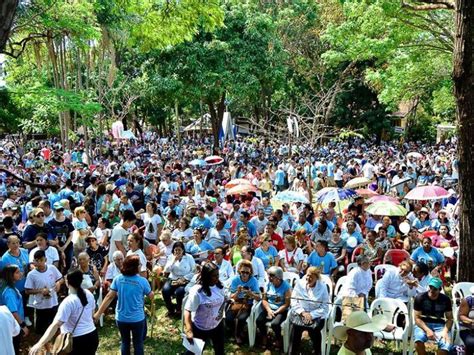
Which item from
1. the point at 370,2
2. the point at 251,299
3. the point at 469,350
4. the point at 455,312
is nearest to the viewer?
the point at 469,350

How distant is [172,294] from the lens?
309 inches

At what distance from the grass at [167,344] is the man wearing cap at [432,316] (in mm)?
588

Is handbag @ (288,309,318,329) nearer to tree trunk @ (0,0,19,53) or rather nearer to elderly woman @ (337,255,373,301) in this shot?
elderly woman @ (337,255,373,301)

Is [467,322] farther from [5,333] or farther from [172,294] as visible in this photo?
[5,333]

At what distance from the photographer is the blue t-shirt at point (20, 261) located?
664cm

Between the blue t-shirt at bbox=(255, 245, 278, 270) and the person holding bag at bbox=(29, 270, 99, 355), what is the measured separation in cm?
359

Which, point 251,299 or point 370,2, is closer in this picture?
point 251,299

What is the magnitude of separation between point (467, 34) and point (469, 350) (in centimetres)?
382

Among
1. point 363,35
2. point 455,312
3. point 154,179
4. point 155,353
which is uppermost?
point 363,35

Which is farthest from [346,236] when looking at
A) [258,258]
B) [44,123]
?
[44,123]

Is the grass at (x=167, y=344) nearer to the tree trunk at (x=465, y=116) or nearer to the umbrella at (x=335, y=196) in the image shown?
the tree trunk at (x=465, y=116)

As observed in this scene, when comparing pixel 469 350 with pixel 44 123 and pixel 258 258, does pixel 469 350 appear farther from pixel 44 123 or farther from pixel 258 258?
pixel 44 123

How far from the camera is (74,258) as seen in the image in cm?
834

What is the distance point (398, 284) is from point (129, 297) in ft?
12.9
